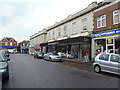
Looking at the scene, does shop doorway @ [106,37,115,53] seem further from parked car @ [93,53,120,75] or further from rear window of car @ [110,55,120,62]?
rear window of car @ [110,55,120,62]

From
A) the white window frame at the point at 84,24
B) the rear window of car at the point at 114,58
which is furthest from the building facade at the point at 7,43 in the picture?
the rear window of car at the point at 114,58

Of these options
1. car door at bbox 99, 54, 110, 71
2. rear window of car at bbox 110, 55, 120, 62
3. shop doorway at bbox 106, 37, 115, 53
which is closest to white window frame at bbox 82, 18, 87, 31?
shop doorway at bbox 106, 37, 115, 53

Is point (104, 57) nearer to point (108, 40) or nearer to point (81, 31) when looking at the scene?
point (108, 40)

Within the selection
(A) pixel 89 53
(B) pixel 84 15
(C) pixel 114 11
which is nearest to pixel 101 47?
(A) pixel 89 53

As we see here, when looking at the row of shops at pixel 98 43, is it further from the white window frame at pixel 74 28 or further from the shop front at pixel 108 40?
the white window frame at pixel 74 28

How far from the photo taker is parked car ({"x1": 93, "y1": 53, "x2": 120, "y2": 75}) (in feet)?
28.6

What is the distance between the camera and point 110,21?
1606cm

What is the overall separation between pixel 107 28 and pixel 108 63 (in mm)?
8356

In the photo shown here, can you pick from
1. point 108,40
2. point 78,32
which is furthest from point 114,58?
point 78,32

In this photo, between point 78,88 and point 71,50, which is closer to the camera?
point 78,88

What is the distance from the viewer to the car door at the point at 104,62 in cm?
934

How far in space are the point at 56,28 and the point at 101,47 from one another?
16.7 meters

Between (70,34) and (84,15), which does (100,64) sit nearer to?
(84,15)

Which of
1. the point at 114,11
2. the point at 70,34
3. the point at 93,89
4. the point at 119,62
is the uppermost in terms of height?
the point at 114,11
